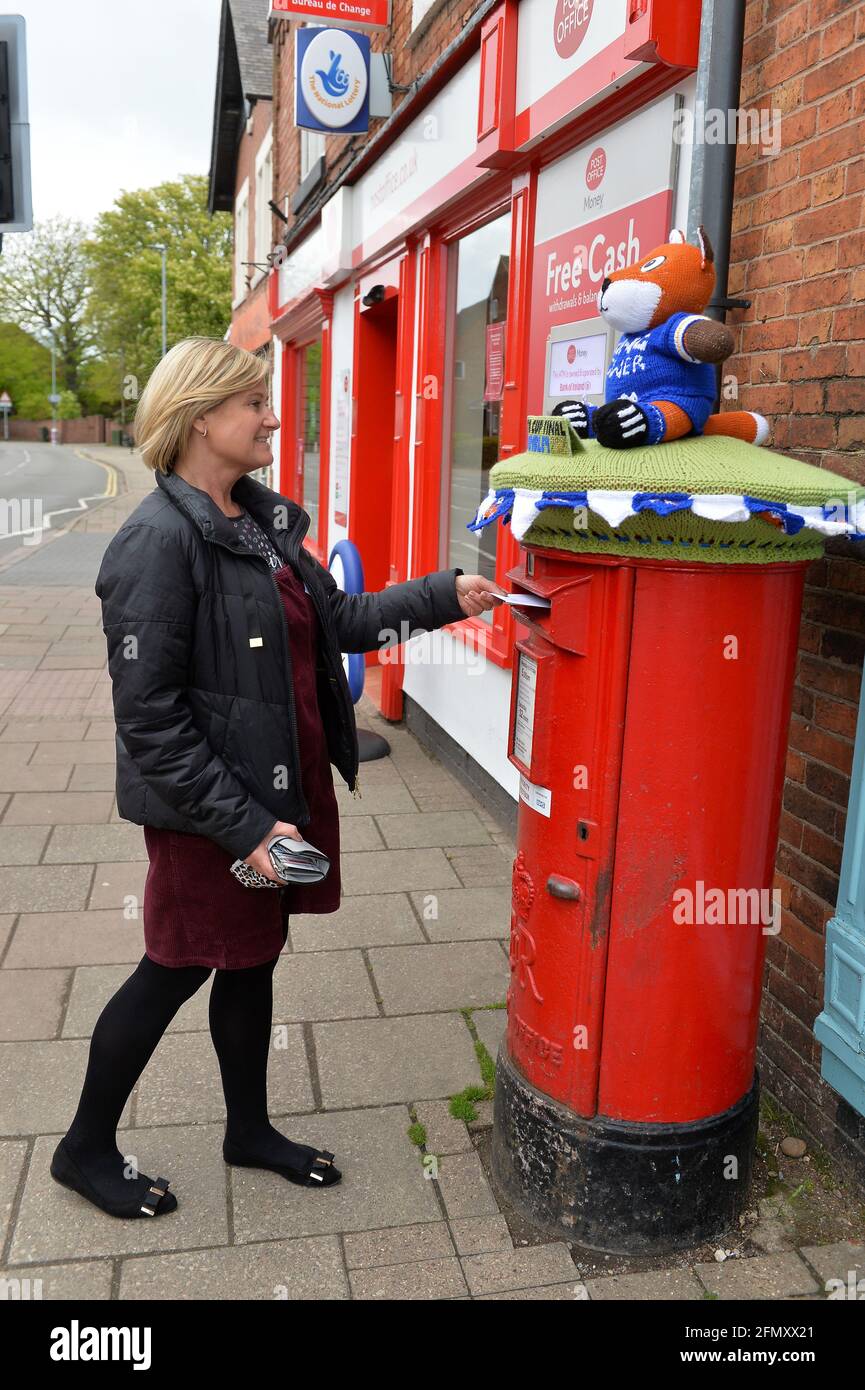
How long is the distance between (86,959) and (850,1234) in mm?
2618

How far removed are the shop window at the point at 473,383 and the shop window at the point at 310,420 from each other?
16.8 feet

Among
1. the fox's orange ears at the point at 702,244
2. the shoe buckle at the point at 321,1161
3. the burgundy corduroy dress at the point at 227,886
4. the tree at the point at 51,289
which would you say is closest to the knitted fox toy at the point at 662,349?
the fox's orange ears at the point at 702,244

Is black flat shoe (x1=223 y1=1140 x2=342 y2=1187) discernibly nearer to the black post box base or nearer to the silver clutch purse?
the black post box base

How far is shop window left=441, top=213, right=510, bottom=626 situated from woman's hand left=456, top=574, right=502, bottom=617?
2.85 metres

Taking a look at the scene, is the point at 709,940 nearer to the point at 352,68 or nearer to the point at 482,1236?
the point at 482,1236

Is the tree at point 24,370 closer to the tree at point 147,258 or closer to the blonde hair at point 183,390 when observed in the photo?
the tree at point 147,258

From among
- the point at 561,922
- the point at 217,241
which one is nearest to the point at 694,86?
the point at 561,922

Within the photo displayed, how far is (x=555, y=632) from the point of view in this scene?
2.51m

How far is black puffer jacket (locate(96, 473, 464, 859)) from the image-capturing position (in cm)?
246

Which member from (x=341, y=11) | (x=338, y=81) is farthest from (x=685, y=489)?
(x=341, y=11)

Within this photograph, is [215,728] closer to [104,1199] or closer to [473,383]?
[104,1199]

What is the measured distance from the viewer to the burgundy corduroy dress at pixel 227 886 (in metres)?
2.66

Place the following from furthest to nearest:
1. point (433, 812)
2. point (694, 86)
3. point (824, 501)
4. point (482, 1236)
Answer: point (433, 812)
point (694, 86)
point (482, 1236)
point (824, 501)

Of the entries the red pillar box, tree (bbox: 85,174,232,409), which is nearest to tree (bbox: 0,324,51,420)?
tree (bbox: 85,174,232,409)
